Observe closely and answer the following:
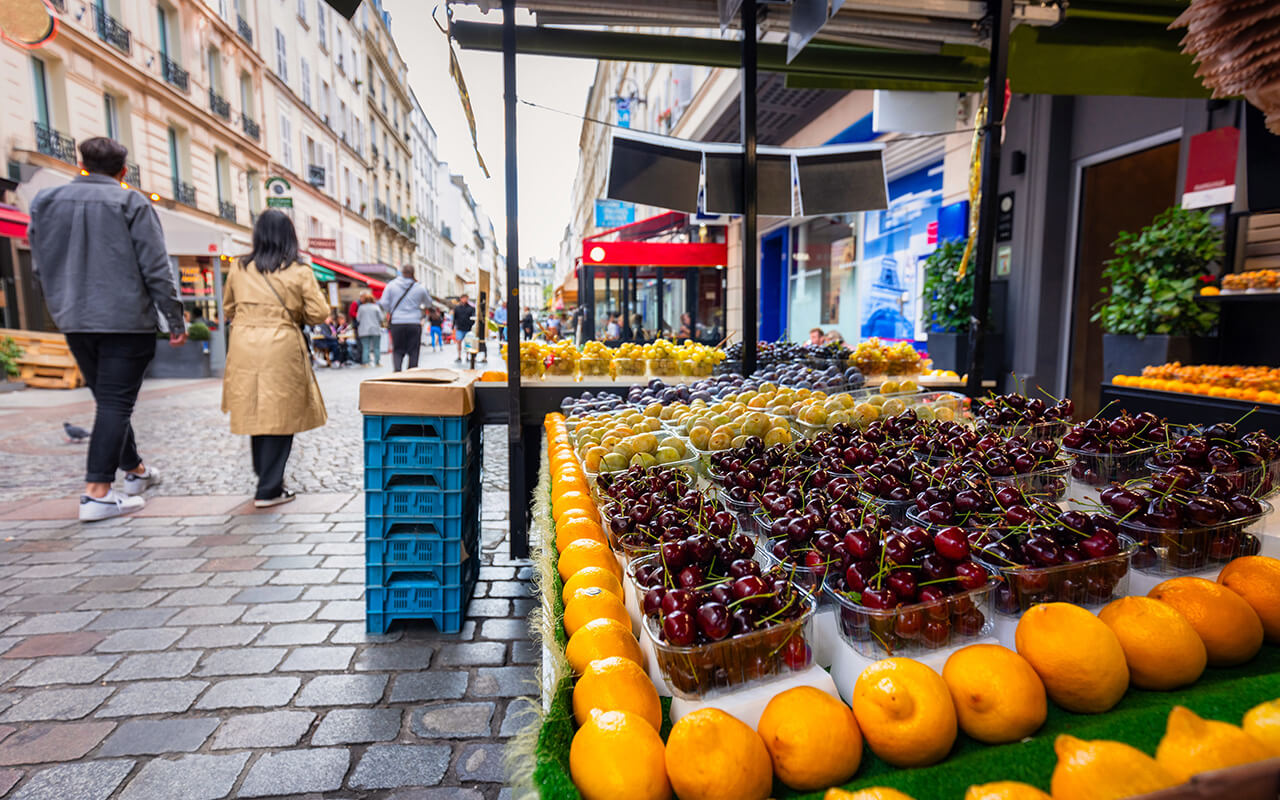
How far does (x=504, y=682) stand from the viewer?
8.96 ft

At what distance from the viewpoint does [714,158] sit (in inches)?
203

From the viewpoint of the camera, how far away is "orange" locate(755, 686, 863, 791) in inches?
38.0

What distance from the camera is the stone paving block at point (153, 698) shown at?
2472 millimetres

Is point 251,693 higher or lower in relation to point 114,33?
lower

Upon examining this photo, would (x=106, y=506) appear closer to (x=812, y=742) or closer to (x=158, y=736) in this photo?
(x=158, y=736)

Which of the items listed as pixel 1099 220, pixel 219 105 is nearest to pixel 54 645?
pixel 1099 220

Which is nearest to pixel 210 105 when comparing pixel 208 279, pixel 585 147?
pixel 208 279

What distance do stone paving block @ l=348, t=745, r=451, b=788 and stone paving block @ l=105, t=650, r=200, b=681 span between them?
1122mm

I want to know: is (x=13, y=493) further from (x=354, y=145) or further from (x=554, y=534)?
(x=354, y=145)

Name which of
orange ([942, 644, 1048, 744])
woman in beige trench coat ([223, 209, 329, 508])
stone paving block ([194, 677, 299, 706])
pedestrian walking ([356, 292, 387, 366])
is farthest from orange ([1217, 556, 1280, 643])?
pedestrian walking ([356, 292, 387, 366])

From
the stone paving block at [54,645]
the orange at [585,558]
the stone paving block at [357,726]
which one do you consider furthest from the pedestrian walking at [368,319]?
the orange at [585,558]

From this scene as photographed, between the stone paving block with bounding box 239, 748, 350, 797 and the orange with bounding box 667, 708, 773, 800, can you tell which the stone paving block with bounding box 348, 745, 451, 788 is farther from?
the orange with bounding box 667, 708, 773, 800

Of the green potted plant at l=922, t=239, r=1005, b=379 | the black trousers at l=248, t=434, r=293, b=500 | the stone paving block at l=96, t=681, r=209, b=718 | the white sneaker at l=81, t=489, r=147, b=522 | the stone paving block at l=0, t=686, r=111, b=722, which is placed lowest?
the stone paving block at l=96, t=681, r=209, b=718

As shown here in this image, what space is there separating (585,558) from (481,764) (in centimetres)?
113
